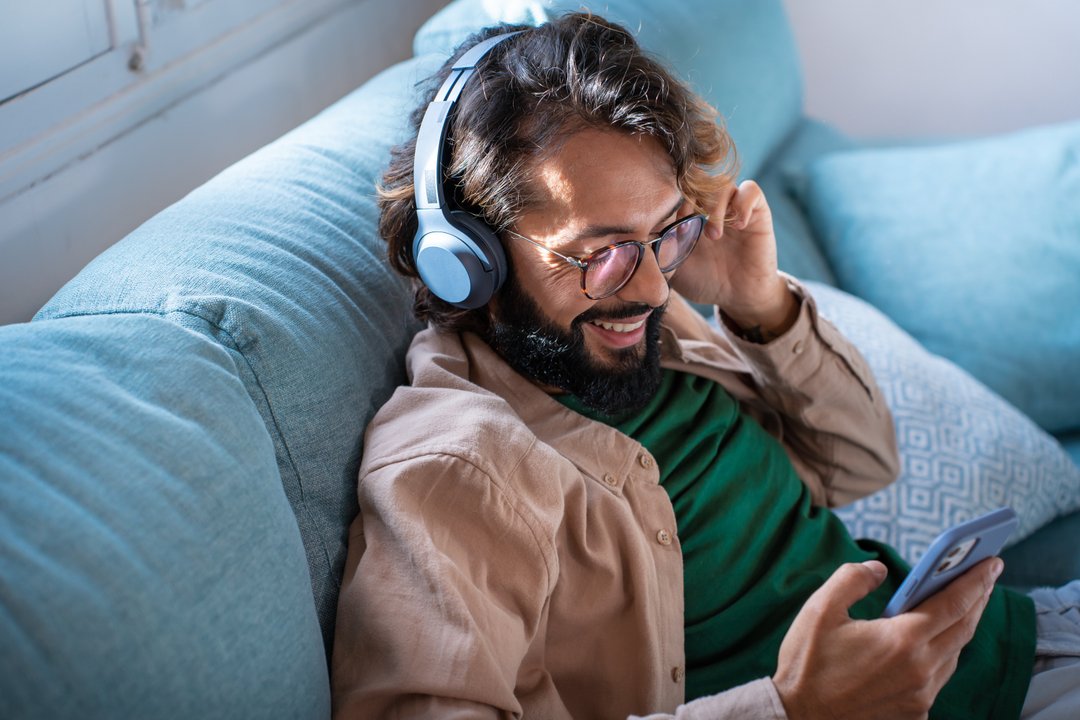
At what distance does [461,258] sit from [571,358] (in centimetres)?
18

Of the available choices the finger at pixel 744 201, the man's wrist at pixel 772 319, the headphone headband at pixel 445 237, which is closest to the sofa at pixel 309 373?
the headphone headband at pixel 445 237

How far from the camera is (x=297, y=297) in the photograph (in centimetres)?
106

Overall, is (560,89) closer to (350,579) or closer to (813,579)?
(350,579)

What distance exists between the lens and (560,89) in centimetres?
113

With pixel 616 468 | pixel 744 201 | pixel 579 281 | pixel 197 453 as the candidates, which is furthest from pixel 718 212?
pixel 197 453

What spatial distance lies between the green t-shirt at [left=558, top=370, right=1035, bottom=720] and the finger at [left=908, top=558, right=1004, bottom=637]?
0.26 m

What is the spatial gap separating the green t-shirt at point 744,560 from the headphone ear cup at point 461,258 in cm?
19

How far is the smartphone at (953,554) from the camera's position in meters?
0.91

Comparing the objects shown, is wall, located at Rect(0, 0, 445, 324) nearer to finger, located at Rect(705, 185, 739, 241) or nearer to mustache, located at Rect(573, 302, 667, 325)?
mustache, located at Rect(573, 302, 667, 325)

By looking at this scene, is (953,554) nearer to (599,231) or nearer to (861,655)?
(861,655)

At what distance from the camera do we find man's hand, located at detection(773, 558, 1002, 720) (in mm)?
962

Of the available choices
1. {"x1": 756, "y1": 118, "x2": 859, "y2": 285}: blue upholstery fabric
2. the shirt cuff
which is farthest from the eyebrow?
{"x1": 756, "y1": 118, "x2": 859, "y2": 285}: blue upholstery fabric

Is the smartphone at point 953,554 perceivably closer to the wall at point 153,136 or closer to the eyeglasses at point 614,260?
the eyeglasses at point 614,260

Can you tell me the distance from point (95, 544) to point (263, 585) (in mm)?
148
